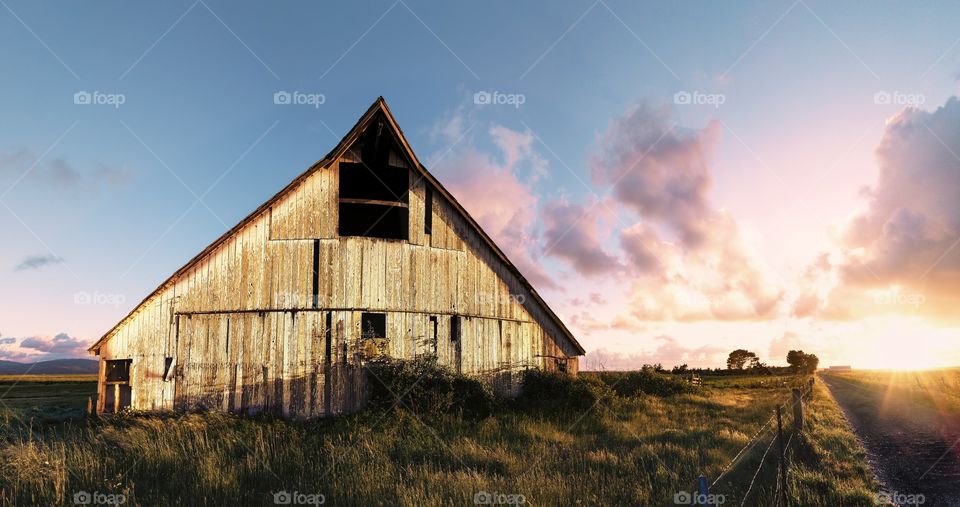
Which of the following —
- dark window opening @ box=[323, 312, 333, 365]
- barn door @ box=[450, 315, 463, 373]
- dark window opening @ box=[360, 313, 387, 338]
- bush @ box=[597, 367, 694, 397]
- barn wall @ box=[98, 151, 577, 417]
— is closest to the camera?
barn wall @ box=[98, 151, 577, 417]

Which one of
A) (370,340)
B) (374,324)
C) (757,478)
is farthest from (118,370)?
(757,478)

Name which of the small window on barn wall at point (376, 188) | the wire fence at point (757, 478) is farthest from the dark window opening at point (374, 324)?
the wire fence at point (757, 478)

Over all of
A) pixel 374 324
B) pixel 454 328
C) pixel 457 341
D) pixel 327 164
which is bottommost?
pixel 457 341

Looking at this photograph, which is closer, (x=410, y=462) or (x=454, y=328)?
(x=410, y=462)

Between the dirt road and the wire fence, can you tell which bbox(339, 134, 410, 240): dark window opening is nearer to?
the wire fence

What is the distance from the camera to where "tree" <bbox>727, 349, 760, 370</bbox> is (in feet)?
275

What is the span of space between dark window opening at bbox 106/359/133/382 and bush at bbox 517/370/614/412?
1284cm

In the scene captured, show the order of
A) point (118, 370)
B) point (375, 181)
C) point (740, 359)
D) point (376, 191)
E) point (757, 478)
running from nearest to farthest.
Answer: point (757, 478) → point (118, 370) → point (375, 181) → point (376, 191) → point (740, 359)

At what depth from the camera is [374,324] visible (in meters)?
20.0

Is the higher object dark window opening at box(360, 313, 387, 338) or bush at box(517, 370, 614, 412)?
dark window opening at box(360, 313, 387, 338)

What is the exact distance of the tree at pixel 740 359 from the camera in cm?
8369

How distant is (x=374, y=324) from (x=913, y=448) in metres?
16.0

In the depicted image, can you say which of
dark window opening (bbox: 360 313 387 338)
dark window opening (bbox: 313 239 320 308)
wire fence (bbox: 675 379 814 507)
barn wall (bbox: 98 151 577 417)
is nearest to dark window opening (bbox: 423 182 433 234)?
barn wall (bbox: 98 151 577 417)

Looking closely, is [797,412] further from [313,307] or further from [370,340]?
[313,307]
